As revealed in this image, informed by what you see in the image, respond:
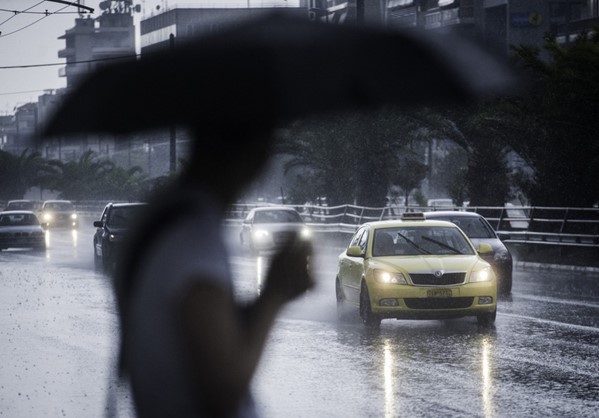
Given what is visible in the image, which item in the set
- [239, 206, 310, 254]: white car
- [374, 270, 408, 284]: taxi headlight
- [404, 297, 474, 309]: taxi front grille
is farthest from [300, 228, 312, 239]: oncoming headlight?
[404, 297, 474, 309]: taxi front grille

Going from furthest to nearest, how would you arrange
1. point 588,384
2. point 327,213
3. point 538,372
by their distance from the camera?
point 327,213 → point 538,372 → point 588,384

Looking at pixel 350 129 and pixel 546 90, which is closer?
pixel 546 90

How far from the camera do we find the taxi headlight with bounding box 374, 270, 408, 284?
1598cm

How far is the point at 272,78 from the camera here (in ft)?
124

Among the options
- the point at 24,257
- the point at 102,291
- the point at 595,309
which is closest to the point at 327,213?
the point at 24,257

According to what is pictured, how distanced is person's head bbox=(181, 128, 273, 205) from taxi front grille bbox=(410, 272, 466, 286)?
15919 mm

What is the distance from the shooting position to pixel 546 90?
3209cm

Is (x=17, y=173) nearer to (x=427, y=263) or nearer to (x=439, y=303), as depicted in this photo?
(x=427, y=263)

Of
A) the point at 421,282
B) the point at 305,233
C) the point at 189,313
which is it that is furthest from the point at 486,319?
the point at 305,233

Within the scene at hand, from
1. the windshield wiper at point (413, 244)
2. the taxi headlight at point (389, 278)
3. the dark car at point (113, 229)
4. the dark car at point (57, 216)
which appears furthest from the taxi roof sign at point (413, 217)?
the dark car at point (57, 216)

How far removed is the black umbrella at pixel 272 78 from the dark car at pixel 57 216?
19006 mm

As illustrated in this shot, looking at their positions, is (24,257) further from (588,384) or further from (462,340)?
(588,384)

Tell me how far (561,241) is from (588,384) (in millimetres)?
21520

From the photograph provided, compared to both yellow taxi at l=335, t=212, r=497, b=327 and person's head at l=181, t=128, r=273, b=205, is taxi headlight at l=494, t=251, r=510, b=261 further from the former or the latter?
person's head at l=181, t=128, r=273, b=205
